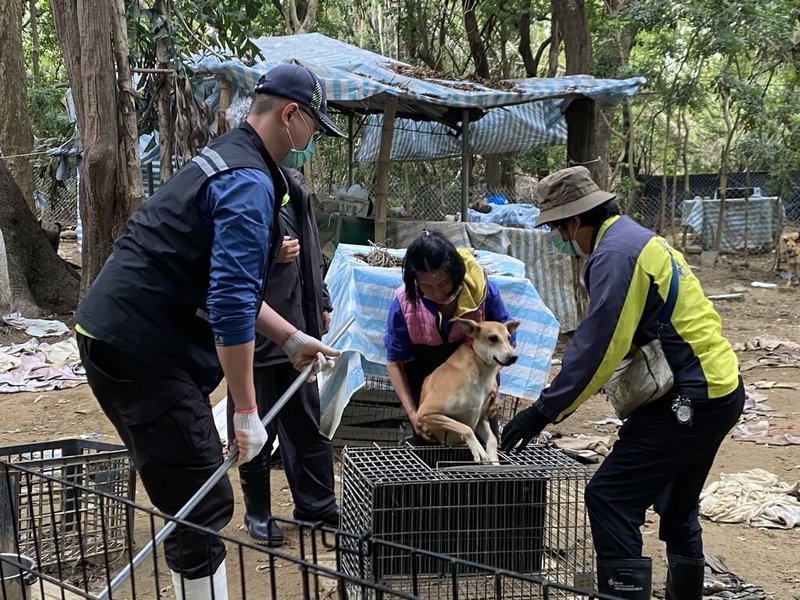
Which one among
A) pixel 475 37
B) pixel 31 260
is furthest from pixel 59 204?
pixel 475 37

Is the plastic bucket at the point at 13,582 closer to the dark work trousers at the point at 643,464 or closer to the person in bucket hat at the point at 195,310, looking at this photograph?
the person in bucket hat at the point at 195,310

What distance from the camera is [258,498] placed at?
4301 mm

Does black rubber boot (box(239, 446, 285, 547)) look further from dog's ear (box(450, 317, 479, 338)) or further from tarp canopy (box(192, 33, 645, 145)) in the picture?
tarp canopy (box(192, 33, 645, 145))

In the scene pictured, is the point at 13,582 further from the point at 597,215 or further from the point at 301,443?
the point at 597,215

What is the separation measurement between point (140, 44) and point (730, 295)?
9.50 meters

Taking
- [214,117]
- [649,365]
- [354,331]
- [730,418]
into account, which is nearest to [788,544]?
[730,418]

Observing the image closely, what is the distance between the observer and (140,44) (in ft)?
26.2

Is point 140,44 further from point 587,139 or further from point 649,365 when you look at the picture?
point 649,365

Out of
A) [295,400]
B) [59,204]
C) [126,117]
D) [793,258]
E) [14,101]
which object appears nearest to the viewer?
[295,400]

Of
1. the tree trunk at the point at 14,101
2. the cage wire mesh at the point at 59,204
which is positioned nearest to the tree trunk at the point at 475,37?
the tree trunk at the point at 14,101

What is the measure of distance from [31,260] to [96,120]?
3.76m

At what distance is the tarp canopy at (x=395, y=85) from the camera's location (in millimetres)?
8453

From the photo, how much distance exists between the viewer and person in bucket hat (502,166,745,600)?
284 cm

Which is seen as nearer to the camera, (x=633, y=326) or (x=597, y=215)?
(x=633, y=326)
